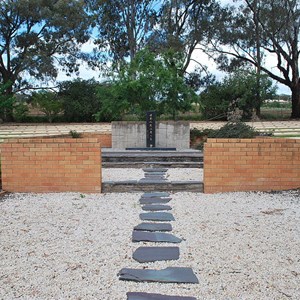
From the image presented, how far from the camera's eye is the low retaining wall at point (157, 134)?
36.1ft

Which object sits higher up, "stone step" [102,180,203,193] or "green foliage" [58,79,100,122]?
"green foliage" [58,79,100,122]

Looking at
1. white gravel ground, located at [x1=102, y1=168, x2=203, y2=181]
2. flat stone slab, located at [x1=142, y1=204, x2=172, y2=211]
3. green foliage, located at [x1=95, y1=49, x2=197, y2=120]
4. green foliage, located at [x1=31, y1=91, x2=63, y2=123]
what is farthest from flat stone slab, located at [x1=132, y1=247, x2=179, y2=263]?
green foliage, located at [x1=31, y1=91, x2=63, y2=123]

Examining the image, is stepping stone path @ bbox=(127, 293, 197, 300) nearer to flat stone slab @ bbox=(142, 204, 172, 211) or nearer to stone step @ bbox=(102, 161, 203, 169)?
flat stone slab @ bbox=(142, 204, 172, 211)

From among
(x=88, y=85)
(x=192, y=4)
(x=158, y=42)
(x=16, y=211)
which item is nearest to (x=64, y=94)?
(x=88, y=85)

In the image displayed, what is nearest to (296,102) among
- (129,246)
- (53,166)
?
(53,166)

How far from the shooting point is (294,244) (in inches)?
130

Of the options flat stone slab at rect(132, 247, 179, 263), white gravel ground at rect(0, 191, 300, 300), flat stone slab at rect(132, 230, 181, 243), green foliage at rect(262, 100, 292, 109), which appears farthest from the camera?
green foliage at rect(262, 100, 292, 109)

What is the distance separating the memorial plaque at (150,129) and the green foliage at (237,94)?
10.7 m

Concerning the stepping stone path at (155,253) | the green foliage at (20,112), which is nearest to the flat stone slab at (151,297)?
the stepping stone path at (155,253)

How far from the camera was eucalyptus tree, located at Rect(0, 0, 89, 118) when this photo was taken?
21.9m

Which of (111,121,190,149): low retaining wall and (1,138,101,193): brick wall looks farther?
(111,121,190,149): low retaining wall

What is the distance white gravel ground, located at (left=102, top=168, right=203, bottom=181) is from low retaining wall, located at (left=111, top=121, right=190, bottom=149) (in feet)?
11.2

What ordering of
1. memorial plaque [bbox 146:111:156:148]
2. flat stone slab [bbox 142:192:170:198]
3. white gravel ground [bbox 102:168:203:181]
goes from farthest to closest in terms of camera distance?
memorial plaque [bbox 146:111:156:148] → white gravel ground [bbox 102:168:203:181] → flat stone slab [bbox 142:192:170:198]

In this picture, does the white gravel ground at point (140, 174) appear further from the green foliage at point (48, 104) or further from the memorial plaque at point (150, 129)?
the green foliage at point (48, 104)
